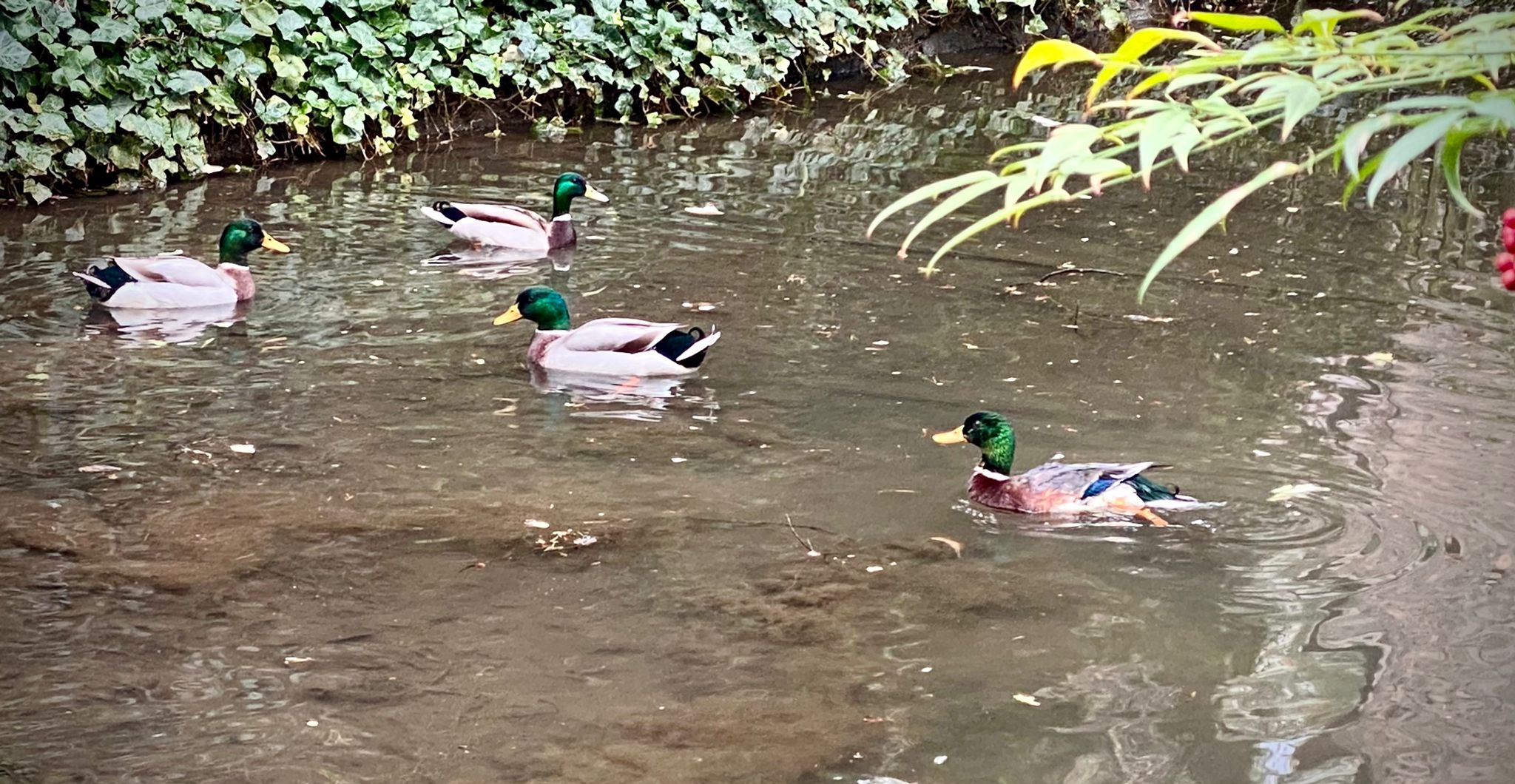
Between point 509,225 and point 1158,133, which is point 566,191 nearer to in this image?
point 509,225

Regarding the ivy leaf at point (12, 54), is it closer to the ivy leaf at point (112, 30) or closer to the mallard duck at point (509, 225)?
the ivy leaf at point (112, 30)

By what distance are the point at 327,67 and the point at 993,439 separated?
24.0 ft

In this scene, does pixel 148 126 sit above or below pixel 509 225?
above

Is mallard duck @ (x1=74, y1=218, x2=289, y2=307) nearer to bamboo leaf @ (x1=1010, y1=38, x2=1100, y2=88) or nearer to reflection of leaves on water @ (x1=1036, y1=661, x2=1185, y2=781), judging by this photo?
reflection of leaves on water @ (x1=1036, y1=661, x2=1185, y2=781)

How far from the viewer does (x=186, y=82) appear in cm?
1020

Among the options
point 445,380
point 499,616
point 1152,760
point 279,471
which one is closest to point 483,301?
point 445,380

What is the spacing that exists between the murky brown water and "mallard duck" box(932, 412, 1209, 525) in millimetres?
93

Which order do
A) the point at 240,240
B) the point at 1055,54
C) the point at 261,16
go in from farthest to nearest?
the point at 261,16 → the point at 240,240 → the point at 1055,54

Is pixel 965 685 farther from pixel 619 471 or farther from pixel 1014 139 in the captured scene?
pixel 1014 139

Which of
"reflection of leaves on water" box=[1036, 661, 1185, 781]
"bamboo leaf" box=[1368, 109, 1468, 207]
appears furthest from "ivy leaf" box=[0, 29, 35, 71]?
"bamboo leaf" box=[1368, 109, 1468, 207]

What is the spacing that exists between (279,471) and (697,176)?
548cm

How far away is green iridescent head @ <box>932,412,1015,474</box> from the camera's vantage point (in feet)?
17.5

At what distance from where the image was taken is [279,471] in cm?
565

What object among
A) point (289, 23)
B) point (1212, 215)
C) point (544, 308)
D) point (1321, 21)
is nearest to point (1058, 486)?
point (544, 308)
